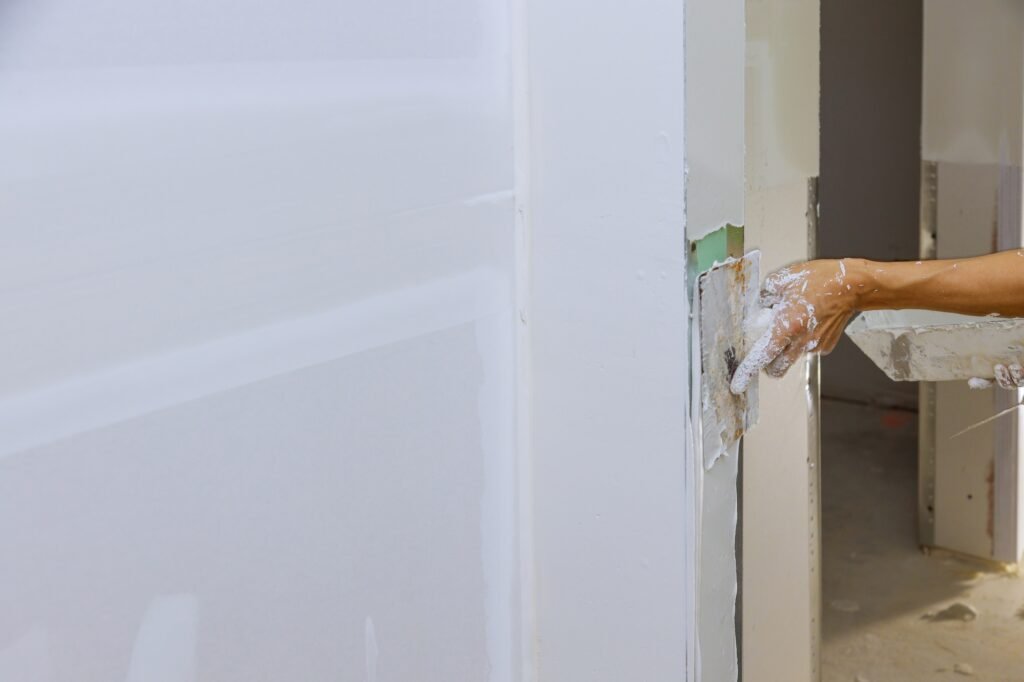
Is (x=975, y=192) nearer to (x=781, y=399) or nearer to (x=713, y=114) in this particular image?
(x=781, y=399)

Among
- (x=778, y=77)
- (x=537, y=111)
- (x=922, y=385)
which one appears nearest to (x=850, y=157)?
(x=922, y=385)

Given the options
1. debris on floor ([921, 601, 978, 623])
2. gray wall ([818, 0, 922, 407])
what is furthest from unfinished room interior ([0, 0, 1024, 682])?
gray wall ([818, 0, 922, 407])

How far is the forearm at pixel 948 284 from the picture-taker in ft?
5.86

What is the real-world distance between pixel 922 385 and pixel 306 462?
288 centimetres

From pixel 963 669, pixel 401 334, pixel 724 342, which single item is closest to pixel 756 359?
pixel 724 342

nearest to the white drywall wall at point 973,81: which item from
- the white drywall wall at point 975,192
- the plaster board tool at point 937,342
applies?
the white drywall wall at point 975,192

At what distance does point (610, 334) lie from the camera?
1501mm

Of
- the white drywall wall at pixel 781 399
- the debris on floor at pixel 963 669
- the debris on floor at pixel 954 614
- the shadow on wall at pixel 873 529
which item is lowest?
the debris on floor at pixel 963 669

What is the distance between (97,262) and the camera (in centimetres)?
102

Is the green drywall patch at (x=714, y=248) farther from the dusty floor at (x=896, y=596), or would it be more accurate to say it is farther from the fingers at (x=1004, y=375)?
the dusty floor at (x=896, y=596)

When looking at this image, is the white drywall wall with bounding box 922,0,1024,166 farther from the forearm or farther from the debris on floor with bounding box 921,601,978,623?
the forearm

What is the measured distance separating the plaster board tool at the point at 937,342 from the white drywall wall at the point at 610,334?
0.78 m

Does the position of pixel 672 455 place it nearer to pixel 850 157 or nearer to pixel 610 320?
pixel 610 320

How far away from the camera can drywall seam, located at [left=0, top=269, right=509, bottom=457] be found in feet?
3.27
